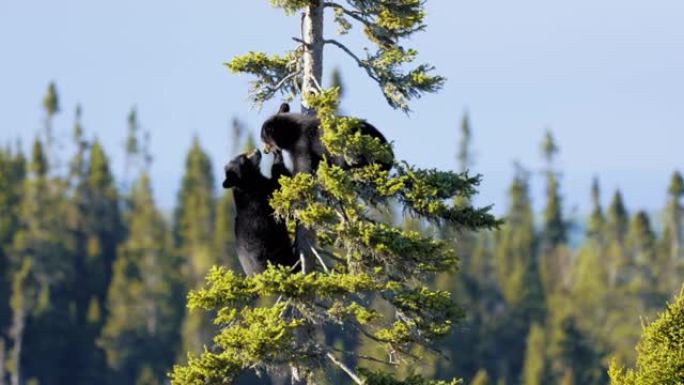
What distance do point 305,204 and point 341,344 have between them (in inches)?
3963

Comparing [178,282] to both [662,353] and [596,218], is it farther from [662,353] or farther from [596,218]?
[662,353]

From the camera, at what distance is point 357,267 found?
23.0 metres

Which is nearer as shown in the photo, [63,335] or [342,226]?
[342,226]

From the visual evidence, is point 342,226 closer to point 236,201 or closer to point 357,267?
point 357,267

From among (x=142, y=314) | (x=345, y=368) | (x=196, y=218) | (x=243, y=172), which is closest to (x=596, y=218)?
(x=196, y=218)

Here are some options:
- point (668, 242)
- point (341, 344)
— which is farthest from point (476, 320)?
point (668, 242)

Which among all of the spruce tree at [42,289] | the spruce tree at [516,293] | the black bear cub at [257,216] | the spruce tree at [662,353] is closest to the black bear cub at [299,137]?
the black bear cub at [257,216]

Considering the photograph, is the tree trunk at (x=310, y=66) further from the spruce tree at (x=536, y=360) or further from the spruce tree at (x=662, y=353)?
the spruce tree at (x=536, y=360)

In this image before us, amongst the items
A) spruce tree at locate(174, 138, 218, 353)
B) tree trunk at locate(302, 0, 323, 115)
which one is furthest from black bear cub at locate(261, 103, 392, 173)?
spruce tree at locate(174, 138, 218, 353)

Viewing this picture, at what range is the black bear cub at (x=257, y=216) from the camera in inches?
946

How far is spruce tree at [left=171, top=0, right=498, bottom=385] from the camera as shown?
22.2 m

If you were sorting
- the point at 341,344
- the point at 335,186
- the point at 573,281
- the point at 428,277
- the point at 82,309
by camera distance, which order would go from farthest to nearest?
the point at 573,281, the point at 82,309, the point at 341,344, the point at 428,277, the point at 335,186

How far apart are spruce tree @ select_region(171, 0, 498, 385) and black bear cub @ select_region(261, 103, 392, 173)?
312mm

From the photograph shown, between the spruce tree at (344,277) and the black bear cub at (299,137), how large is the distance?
0.31 m
